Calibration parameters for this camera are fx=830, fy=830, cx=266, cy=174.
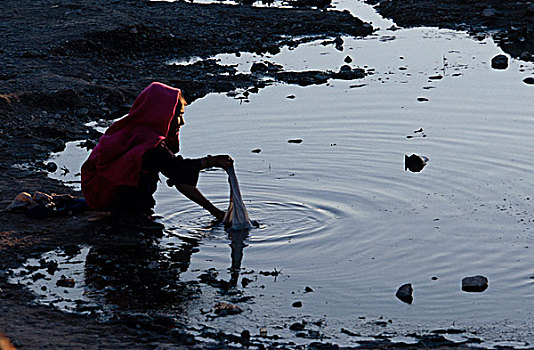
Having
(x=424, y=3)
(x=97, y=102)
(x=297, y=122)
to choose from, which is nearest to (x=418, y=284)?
(x=297, y=122)

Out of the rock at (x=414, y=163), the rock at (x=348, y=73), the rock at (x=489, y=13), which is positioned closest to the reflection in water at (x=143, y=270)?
the rock at (x=414, y=163)

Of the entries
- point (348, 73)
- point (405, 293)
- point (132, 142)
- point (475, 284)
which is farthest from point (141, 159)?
point (348, 73)

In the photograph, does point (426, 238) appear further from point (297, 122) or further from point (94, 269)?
A: point (297, 122)

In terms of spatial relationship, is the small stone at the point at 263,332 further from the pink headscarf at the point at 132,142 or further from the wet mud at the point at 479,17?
the wet mud at the point at 479,17

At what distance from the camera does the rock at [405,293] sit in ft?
16.0

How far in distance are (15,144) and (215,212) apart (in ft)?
9.06

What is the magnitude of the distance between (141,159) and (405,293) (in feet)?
6.95

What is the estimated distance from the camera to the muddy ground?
4371 mm

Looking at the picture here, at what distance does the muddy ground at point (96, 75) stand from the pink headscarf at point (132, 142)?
0.97 feet

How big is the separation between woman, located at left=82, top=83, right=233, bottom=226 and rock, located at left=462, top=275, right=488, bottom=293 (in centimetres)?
188

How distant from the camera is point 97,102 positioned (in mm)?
9766

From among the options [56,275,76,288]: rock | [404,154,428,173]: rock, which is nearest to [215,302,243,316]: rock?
[56,275,76,288]: rock

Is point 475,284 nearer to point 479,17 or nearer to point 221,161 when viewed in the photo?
point 221,161

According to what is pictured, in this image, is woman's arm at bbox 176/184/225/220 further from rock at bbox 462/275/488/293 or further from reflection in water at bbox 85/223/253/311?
rock at bbox 462/275/488/293
